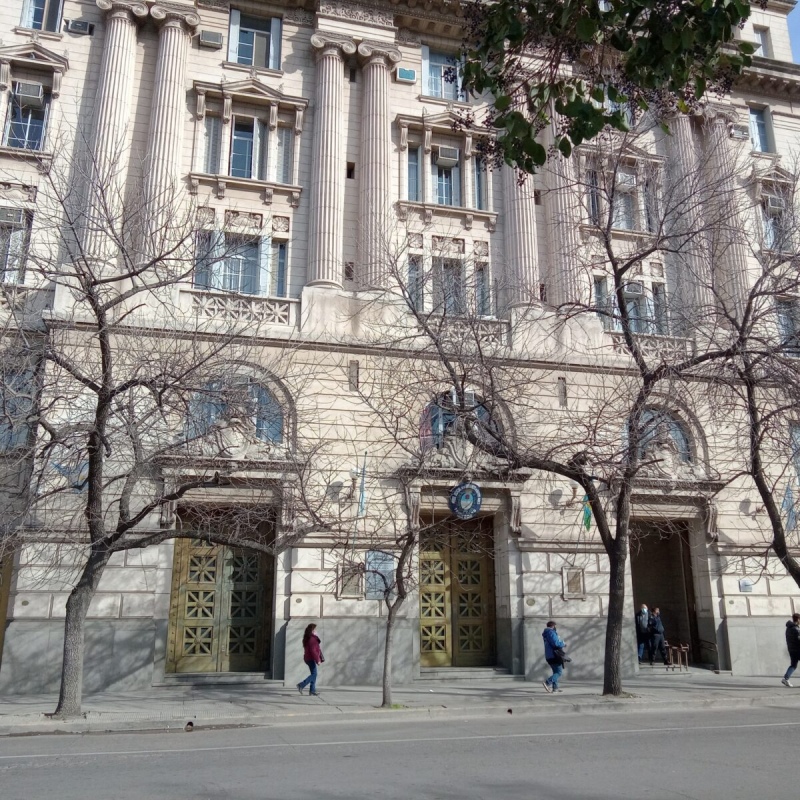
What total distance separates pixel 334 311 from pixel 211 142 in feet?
22.3

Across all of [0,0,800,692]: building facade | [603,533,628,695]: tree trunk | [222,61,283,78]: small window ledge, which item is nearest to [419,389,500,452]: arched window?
[0,0,800,692]: building facade

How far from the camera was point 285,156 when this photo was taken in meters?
23.7

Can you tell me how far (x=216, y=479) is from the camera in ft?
47.8

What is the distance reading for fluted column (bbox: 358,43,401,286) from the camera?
2197 cm

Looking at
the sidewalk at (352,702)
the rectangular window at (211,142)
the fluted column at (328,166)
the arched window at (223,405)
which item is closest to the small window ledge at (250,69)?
the fluted column at (328,166)

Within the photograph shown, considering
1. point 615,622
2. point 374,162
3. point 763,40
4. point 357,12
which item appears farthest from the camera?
point 763,40

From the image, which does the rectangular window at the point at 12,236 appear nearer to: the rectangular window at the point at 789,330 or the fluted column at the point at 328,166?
the fluted column at the point at 328,166

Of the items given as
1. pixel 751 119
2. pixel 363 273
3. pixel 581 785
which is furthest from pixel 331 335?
pixel 751 119

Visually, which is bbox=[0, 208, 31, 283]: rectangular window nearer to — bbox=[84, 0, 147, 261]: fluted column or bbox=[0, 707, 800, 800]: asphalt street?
bbox=[84, 0, 147, 261]: fluted column

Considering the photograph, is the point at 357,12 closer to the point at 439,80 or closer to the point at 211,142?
the point at 439,80

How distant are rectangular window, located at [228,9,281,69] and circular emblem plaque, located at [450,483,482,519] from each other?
14.5 m

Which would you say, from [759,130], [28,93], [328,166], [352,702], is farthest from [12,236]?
[759,130]

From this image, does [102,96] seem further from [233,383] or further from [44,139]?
[233,383]

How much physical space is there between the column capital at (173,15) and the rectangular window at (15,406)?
1247 centimetres
